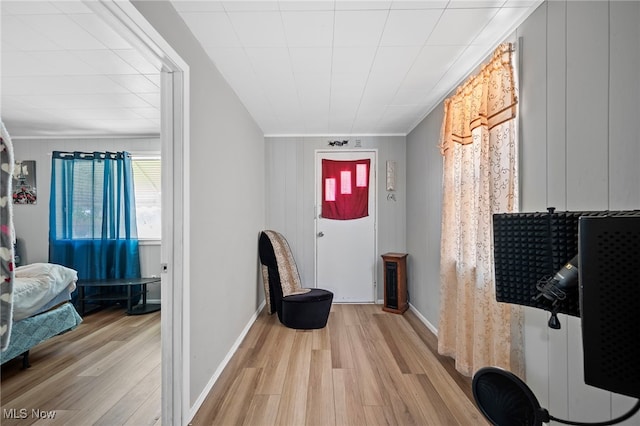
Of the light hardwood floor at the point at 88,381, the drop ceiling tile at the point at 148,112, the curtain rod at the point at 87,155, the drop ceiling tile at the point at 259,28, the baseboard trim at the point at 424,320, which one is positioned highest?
the drop ceiling tile at the point at 148,112

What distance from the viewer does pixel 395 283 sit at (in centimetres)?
372

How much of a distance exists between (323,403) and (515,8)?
261 cm

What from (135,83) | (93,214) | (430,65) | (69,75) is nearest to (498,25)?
(430,65)

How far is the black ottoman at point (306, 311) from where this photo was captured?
312 centimetres

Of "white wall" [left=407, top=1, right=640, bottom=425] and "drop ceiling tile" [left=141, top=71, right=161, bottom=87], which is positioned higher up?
"drop ceiling tile" [left=141, top=71, right=161, bottom=87]

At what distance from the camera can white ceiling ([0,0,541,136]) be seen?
1615 millimetres

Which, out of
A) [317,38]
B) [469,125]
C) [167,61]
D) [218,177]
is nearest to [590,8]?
[469,125]

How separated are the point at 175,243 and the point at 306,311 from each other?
1.86 metres

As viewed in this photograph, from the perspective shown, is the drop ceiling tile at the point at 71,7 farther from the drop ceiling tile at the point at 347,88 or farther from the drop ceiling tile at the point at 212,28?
the drop ceiling tile at the point at 347,88

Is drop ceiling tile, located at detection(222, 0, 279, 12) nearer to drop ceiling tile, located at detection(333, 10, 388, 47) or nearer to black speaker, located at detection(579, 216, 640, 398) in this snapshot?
drop ceiling tile, located at detection(333, 10, 388, 47)

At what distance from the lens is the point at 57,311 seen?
8.23ft

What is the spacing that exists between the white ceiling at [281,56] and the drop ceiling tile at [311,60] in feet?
0.04

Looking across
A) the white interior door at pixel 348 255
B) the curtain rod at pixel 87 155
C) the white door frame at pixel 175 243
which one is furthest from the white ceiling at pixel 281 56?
the white interior door at pixel 348 255

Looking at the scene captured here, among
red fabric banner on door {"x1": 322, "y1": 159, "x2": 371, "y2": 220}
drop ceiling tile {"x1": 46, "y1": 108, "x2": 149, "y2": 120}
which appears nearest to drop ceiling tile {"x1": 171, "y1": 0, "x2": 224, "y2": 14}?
drop ceiling tile {"x1": 46, "y1": 108, "x2": 149, "y2": 120}
